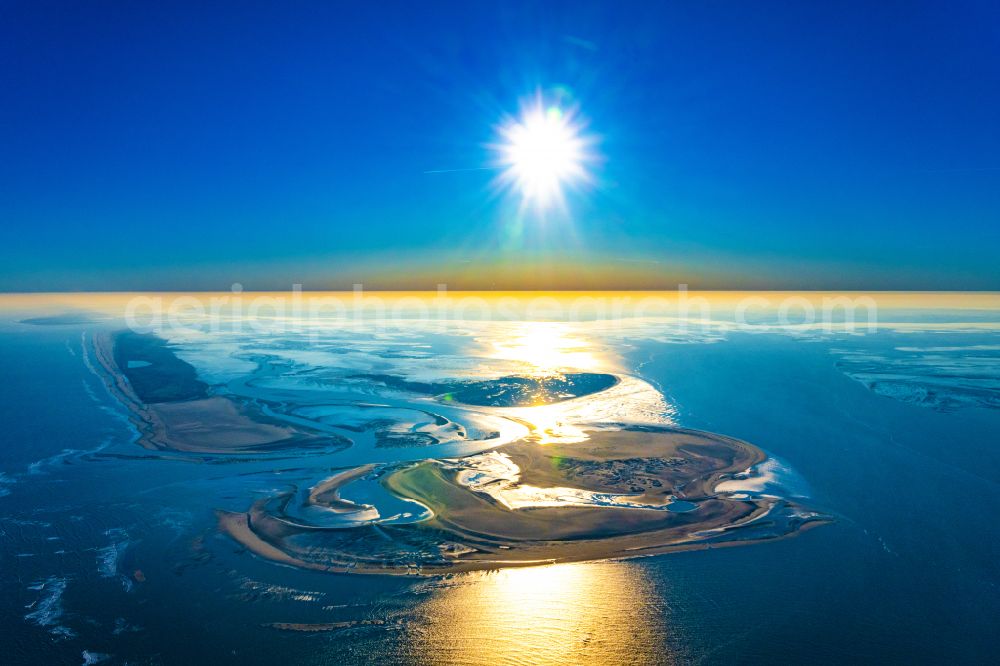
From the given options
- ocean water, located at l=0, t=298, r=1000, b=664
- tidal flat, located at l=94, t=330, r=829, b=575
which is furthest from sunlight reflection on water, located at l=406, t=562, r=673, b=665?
tidal flat, located at l=94, t=330, r=829, b=575

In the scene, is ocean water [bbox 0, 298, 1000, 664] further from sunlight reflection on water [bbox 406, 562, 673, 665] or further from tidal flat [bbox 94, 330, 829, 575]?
tidal flat [bbox 94, 330, 829, 575]

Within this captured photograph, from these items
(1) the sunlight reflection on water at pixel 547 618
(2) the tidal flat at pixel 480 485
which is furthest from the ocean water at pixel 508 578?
(2) the tidal flat at pixel 480 485

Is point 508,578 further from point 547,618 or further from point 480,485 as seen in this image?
point 480,485

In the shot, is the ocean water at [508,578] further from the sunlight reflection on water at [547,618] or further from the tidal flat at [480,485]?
the tidal flat at [480,485]

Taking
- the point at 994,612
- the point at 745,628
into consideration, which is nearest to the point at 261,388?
the point at 745,628

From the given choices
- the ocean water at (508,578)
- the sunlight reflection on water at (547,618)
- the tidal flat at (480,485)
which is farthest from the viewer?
the tidal flat at (480,485)

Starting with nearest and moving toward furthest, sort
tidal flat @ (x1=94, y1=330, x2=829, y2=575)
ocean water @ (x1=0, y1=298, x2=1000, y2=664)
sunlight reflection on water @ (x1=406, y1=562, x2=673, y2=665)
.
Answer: sunlight reflection on water @ (x1=406, y1=562, x2=673, y2=665) < ocean water @ (x1=0, y1=298, x2=1000, y2=664) < tidal flat @ (x1=94, y1=330, x2=829, y2=575)

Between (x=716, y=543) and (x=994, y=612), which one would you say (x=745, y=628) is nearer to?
(x=716, y=543)

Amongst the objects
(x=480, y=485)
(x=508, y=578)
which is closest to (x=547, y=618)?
(x=508, y=578)

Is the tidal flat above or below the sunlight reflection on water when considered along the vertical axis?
above

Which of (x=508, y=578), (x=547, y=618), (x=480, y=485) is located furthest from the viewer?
(x=480, y=485)

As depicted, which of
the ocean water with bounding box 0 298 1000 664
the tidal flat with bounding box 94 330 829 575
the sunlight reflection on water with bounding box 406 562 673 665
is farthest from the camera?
the tidal flat with bounding box 94 330 829 575
